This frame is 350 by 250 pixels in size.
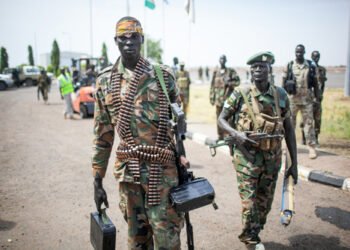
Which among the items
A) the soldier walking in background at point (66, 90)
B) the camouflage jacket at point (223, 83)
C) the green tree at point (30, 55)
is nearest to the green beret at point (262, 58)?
the camouflage jacket at point (223, 83)

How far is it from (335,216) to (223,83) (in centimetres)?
494

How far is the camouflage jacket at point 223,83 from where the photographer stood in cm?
875

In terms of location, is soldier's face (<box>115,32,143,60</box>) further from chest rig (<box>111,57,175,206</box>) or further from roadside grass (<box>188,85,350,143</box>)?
roadside grass (<box>188,85,350,143</box>)

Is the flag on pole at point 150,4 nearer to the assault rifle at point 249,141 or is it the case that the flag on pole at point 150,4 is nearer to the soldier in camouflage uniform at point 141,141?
the assault rifle at point 249,141

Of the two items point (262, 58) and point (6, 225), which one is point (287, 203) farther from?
point (6, 225)

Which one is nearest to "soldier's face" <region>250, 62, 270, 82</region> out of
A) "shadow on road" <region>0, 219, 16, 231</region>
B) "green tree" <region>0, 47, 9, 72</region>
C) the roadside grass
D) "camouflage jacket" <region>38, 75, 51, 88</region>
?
"shadow on road" <region>0, 219, 16, 231</region>

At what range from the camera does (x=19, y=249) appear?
3666 mm

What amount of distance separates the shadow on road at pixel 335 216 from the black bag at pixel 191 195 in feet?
8.73

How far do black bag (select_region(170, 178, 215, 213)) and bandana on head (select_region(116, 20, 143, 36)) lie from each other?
3.68ft

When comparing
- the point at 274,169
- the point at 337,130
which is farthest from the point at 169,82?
the point at 337,130

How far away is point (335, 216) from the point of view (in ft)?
14.6

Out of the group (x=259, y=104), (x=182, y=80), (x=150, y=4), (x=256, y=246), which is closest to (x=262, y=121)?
(x=259, y=104)

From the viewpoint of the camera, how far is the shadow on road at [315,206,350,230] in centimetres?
423

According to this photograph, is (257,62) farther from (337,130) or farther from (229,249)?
(337,130)
